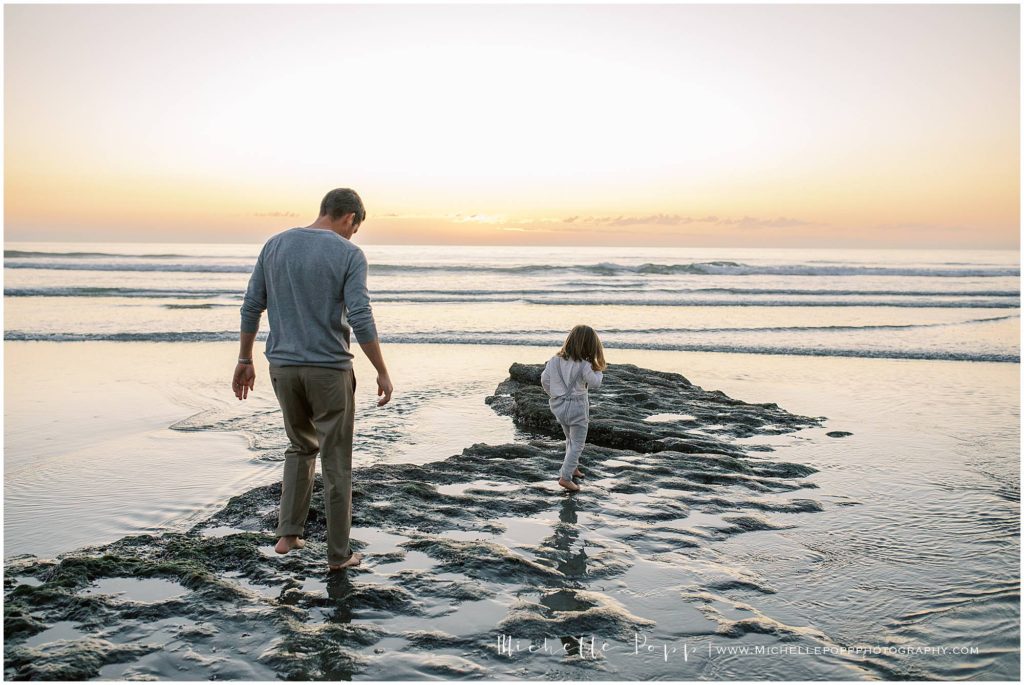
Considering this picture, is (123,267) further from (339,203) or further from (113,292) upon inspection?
(339,203)

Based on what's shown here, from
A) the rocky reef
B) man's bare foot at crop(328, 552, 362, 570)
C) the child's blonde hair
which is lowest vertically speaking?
the rocky reef

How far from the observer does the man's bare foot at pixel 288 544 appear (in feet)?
14.5

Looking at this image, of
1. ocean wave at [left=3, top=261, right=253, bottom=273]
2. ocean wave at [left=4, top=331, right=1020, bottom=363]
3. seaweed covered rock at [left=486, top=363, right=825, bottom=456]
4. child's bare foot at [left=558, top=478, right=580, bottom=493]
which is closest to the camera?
child's bare foot at [left=558, top=478, right=580, bottom=493]

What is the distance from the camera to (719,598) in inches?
160

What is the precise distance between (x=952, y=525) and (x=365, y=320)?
4.27m

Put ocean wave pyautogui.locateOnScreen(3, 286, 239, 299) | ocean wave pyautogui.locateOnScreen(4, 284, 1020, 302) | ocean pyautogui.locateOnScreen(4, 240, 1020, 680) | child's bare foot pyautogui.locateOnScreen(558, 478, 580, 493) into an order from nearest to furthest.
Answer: ocean pyautogui.locateOnScreen(4, 240, 1020, 680)
child's bare foot pyautogui.locateOnScreen(558, 478, 580, 493)
ocean wave pyautogui.locateOnScreen(3, 286, 239, 299)
ocean wave pyautogui.locateOnScreen(4, 284, 1020, 302)

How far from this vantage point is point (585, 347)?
6.22 m

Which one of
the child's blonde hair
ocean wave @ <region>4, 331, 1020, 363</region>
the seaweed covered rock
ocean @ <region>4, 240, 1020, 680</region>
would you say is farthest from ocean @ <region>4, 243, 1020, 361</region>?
the child's blonde hair

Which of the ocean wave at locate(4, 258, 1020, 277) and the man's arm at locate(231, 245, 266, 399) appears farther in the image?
the ocean wave at locate(4, 258, 1020, 277)

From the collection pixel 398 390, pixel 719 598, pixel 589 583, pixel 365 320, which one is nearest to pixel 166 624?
pixel 365 320

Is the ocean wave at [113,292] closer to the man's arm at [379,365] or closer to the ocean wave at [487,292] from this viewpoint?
the ocean wave at [487,292]

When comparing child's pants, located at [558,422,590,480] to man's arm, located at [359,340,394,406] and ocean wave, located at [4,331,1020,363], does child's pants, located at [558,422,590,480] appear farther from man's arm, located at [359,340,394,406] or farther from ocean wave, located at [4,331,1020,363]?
ocean wave, located at [4,331,1020,363]

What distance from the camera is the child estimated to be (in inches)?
244

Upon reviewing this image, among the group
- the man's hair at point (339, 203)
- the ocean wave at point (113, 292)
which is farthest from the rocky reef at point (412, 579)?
the ocean wave at point (113, 292)
